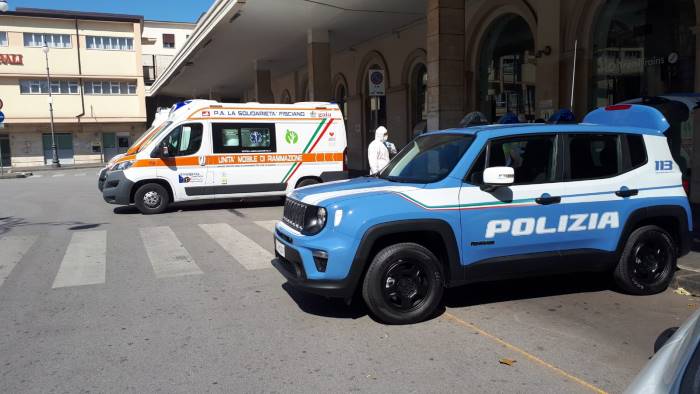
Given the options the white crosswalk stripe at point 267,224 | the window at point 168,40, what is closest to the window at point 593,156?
the white crosswalk stripe at point 267,224

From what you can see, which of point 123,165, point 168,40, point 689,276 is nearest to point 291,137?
point 123,165

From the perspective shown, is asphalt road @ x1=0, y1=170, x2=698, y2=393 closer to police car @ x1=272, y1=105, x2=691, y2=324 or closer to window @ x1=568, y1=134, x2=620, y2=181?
police car @ x1=272, y1=105, x2=691, y2=324

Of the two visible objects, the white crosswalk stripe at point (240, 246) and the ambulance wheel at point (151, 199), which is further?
the ambulance wheel at point (151, 199)

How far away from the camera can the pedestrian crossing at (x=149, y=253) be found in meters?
6.82

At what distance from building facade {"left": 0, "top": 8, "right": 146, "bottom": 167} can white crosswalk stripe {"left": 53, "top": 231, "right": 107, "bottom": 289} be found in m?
39.8

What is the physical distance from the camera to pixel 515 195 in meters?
5.00

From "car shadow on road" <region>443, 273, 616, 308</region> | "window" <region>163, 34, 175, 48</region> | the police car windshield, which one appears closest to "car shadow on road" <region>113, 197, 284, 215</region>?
the police car windshield

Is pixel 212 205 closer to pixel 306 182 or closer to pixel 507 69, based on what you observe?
pixel 306 182

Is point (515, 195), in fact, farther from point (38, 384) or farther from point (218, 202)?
point (218, 202)

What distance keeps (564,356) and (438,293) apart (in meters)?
1.18

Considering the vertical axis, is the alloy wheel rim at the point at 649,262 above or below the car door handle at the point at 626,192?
below

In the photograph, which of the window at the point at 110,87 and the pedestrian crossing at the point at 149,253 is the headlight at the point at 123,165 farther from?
the window at the point at 110,87

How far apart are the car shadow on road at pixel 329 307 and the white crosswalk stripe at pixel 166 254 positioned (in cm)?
186

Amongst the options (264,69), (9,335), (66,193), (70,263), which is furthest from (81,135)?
(9,335)
